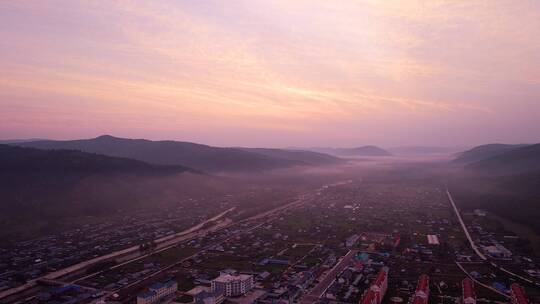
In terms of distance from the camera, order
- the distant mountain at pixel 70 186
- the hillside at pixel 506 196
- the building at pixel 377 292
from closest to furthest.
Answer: the building at pixel 377 292, the hillside at pixel 506 196, the distant mountain at pixel 70 186

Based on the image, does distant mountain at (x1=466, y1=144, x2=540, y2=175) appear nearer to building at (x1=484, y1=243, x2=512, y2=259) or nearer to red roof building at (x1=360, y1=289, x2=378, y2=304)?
building at (x1=484, y1=243, x2=512, y2=259)

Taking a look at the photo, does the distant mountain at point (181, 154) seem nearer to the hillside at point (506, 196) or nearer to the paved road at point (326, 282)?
the hillside at point (506, 196)

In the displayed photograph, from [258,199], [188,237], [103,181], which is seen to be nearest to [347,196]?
[258,199]

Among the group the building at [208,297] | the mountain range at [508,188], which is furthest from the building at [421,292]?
the mountain range at [508,188]

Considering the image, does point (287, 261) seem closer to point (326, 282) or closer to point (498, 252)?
point (326, 282)

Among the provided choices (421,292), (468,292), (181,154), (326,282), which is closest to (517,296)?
(468,292)

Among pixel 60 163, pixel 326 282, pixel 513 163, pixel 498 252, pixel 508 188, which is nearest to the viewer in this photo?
pixel 326 282
